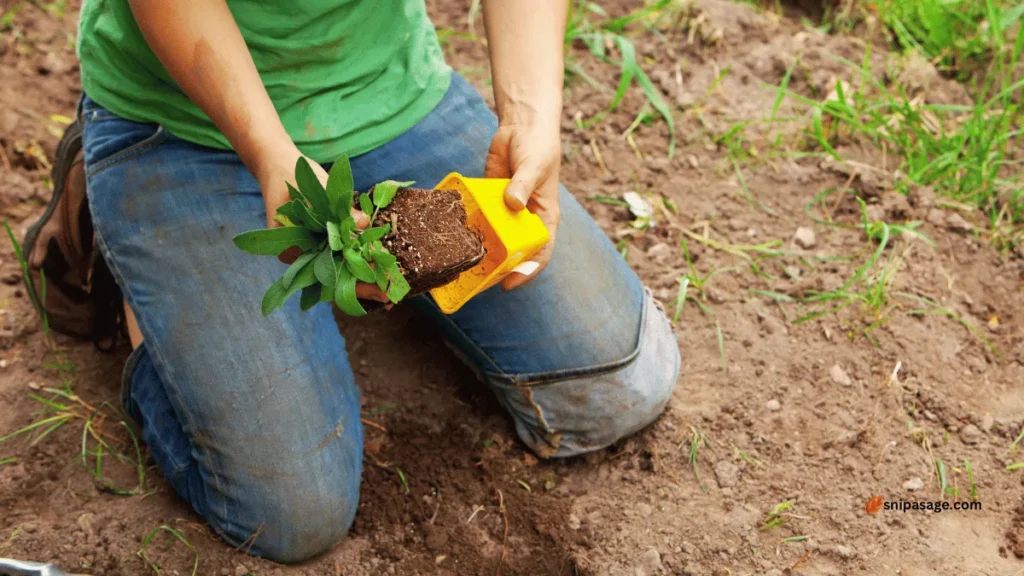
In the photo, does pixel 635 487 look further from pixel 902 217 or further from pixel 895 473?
pixel 902 217

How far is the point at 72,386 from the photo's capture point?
1.93 metres

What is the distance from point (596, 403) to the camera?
70.6 inches

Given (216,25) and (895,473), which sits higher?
(216,25)

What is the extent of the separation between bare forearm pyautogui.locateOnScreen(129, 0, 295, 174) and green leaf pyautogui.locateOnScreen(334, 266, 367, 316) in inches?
10.0

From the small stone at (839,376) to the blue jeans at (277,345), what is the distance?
0.35 meters

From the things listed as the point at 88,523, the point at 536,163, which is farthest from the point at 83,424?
the point at 536,163

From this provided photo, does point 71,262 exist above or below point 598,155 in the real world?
above

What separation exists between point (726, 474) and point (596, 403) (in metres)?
0.29

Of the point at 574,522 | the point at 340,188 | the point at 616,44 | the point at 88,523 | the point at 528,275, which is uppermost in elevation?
the point at 340,188

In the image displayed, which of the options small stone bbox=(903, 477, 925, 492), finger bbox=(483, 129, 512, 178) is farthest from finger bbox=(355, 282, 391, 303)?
small stone bbox=(903, 477, 925, 492)

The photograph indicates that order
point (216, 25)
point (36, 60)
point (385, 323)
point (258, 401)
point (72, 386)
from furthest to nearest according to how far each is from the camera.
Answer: point (36, 60) < point (385, 323) < point (72, 386) < point (258, 401) < point (216, 25)

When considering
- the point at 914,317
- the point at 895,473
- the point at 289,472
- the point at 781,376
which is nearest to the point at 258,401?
the point at 289,472

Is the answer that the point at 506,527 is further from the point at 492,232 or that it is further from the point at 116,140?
the point at 116,140

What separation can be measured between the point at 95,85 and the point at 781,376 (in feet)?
4.99
